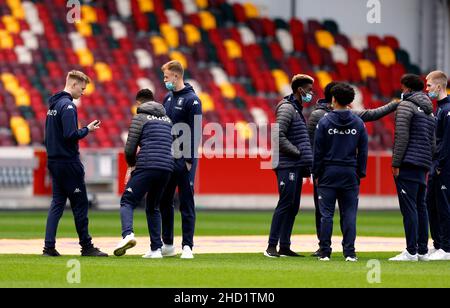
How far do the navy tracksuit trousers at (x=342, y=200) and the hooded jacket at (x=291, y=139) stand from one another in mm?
933

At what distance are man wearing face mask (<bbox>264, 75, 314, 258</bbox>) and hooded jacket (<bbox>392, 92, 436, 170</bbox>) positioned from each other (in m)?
1.32

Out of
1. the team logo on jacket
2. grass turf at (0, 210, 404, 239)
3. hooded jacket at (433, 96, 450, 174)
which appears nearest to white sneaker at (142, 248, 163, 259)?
the team logo on jacket

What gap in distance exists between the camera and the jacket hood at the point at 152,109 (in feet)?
49.0

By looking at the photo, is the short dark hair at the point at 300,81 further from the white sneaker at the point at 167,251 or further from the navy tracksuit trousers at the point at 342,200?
the white sneaker at the point at 167,251

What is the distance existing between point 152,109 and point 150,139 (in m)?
0.37

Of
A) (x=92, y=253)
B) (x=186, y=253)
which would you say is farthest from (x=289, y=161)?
(x=92, y=253)

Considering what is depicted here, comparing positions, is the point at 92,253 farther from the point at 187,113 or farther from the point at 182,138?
the point at 187,113

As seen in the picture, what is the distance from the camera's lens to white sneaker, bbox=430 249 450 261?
Result: 15587 millimetres

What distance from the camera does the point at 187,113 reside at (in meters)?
15.4

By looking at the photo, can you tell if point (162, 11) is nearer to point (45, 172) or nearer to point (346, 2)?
point (346, 2)

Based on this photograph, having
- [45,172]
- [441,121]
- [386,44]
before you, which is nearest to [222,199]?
[45,172]

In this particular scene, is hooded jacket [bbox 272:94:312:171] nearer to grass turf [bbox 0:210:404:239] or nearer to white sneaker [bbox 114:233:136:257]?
white sneaker [bbox 114:233:136:257]

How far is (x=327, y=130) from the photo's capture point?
14.7 meters

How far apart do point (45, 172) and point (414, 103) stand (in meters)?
18.1
